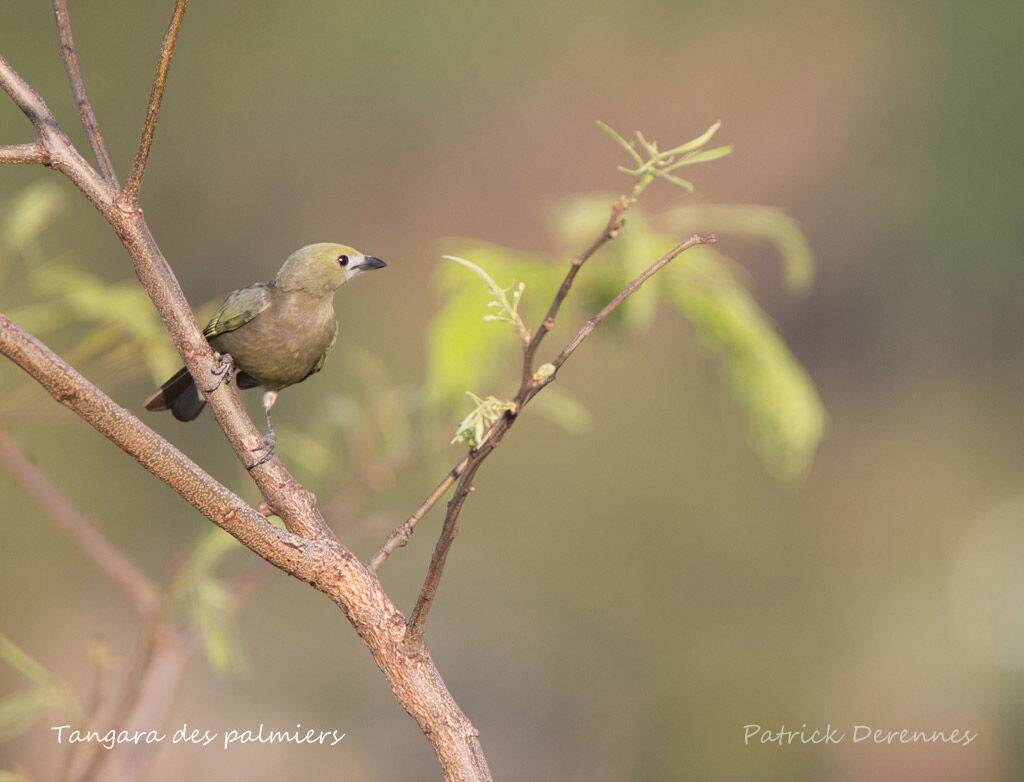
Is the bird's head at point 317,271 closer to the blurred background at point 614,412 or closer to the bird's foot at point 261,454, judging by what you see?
the bird's foot at point 261,454

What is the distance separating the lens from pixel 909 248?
202 inches

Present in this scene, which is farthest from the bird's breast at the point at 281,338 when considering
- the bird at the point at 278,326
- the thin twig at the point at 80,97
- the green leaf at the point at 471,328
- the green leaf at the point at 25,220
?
the thin twig at the point at 80,97

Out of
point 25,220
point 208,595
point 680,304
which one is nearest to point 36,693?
point 208,595

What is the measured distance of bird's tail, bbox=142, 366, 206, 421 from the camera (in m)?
1.54

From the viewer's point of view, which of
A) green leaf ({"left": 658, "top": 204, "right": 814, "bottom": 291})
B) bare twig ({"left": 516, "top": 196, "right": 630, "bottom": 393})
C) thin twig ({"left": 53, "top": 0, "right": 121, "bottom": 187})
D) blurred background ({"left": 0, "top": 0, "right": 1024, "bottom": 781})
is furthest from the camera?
blurred background ({"left": 0, "top": 0, "right": 1024, "bottom": 781})

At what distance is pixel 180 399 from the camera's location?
1.58m

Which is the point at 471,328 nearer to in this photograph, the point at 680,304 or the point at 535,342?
the point at 680,304

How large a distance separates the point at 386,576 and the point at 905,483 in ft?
8.56

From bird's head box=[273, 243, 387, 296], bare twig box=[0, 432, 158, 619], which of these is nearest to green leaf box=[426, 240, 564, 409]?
bird's head box=[273, 243, 387, 296]

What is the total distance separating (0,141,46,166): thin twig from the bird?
64 cm

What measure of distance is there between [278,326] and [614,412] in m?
3.49

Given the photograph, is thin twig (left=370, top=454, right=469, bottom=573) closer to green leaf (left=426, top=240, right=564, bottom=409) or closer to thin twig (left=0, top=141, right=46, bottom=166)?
thin twig (left=0, top=141, right=46, bottom=166)

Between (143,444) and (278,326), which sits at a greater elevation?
(278,326)

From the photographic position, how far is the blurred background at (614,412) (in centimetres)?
412
